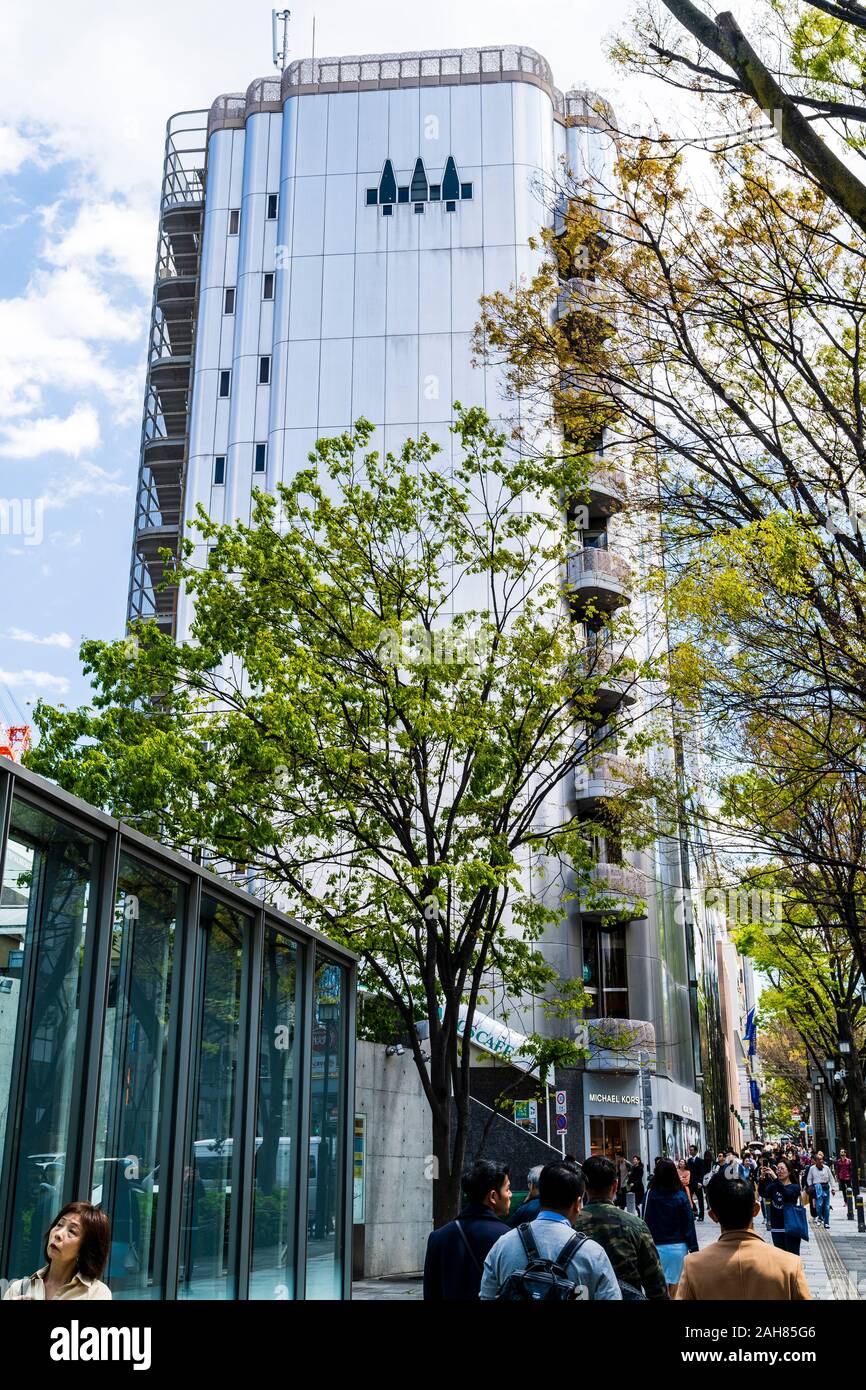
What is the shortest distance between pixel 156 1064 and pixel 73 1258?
3233 millimetres

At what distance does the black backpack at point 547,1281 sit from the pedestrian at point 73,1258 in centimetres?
146

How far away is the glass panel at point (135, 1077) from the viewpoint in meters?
7.23

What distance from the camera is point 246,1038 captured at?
9.88 m

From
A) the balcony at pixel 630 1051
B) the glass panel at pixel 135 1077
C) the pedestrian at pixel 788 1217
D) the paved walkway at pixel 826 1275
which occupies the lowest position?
the paved walkway at pixel 826 1275

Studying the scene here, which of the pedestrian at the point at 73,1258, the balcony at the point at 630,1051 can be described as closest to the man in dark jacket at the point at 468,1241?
the pedestrian at the point at 73,1258

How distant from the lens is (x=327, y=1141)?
486 inches

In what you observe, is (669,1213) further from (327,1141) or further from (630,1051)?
(630,1051)

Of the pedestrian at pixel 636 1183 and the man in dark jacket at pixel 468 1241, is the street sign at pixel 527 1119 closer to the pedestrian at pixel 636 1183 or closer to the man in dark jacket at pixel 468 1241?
the pedestrian at pixel 636 1183

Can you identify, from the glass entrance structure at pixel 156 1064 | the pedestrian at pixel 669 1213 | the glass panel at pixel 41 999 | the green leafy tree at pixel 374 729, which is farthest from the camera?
the green leafy tree at pixel 374 729

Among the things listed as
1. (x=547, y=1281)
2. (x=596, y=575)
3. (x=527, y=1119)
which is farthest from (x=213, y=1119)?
(x=596, y=575)

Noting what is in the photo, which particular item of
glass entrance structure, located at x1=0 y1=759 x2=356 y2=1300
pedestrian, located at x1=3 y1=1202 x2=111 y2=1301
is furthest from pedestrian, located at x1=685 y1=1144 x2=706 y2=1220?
pedestrian, located at x1=3 y1=1202 x2=111 y2=1301

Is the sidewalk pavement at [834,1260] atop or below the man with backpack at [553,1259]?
below

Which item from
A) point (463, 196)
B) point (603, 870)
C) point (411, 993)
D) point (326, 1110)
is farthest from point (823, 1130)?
point (326, 1110)
